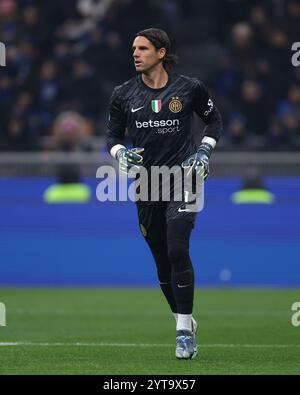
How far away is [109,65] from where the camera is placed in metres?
19.5

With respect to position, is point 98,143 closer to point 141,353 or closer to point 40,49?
point 40,49

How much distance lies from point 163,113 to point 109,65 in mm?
10571

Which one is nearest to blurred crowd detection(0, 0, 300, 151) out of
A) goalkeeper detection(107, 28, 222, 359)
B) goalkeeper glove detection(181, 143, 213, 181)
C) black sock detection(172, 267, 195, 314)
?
goalkeeper detection(107, 28, 222, 359)

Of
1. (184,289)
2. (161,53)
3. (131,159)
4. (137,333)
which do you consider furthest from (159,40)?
(137,333)

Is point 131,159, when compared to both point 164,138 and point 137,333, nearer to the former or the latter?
point 164,138

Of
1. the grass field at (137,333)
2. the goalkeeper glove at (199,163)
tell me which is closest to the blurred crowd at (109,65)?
the grass field at (137,333)

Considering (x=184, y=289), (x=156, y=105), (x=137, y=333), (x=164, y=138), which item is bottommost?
(x=137, y=333)

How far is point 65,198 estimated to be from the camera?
643 inches

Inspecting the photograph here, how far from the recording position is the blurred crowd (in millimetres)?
18047

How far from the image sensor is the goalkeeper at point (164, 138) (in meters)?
8.86

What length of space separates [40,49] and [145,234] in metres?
12.0

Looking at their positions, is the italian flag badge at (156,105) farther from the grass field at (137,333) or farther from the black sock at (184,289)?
the grass field at (137,333)

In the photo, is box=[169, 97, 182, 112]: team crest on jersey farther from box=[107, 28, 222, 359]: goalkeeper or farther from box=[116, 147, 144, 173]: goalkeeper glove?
box=[116, 147, 144, 173]: goalkeeper glove

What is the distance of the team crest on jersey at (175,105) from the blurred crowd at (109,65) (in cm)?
755
